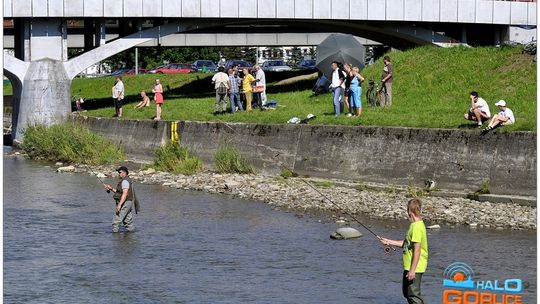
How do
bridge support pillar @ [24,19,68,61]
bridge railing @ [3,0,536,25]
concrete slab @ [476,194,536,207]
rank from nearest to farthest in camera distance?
concrete slab @ [476,194,536,207], bridge railing @ [3,0,536,25], bridge support pillar @ [24,19,68,61]

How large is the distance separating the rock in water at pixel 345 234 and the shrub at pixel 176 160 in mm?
12587

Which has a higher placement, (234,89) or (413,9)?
(413,9)

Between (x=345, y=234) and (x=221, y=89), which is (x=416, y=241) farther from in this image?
(x=221, y=89)

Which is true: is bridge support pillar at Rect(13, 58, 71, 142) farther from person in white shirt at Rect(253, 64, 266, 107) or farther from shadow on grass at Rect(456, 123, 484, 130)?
shadow on grass at Rect(456, 123, 484, 130)

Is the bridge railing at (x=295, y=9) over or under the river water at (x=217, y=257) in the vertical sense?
over

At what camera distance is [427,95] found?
1745 inches

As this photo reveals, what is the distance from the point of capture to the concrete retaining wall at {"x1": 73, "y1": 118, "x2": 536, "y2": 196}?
98.4 feet

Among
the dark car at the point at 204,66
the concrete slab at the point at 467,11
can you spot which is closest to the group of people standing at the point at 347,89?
the concrete slab at the point at 467,11

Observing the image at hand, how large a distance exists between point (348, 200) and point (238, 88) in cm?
1318

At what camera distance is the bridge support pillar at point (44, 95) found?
50.2 metres

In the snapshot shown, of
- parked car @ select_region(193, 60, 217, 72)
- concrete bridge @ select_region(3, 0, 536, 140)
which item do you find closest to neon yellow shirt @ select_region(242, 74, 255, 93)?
concrete bridge @ select_region(3, 0, 536, 140)

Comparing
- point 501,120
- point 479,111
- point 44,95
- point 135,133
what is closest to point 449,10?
point 44,95

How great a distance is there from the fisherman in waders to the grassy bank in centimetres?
946

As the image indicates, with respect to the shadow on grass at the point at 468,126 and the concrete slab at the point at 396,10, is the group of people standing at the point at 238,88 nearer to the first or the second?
the shadow on grass at the point at 468,126
